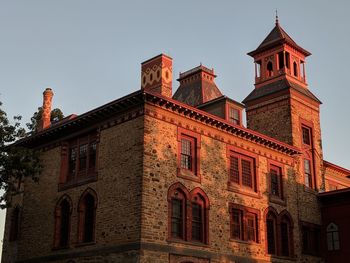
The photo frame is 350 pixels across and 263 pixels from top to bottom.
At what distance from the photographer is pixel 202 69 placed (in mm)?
46000

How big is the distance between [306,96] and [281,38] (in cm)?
500

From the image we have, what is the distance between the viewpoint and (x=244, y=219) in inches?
1243

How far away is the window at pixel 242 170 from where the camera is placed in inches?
1262

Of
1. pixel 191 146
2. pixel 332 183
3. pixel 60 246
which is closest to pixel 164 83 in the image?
pixel 191 146

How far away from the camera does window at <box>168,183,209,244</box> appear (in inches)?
1084

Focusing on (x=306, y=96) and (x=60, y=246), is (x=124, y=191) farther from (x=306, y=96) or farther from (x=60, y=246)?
(x=306, y=96)

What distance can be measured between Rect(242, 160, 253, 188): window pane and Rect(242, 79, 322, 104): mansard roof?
884 centimetres

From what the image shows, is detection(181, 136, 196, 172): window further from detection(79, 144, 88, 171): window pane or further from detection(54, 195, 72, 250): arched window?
detection(54, 195, 72, 250): arched window

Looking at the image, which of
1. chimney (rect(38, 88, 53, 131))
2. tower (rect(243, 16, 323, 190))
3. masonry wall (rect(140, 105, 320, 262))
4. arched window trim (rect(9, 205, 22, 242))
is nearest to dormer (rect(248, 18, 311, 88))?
tower (rect(243, 16, 323, 190))

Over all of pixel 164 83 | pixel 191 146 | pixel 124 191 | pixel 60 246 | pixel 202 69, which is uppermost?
pixel 202 69

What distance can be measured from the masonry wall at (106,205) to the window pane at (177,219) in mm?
Result: 2406

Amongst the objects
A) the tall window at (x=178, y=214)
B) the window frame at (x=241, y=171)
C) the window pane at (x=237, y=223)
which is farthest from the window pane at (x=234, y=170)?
the tall window at (x=178, y=214)

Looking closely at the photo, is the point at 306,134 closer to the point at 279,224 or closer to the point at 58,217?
the point at 279,224

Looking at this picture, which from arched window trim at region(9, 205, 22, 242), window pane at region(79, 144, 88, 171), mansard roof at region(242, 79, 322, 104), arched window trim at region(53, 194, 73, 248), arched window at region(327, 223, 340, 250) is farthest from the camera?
mansard roof at region(242, 79, 322, 104)
